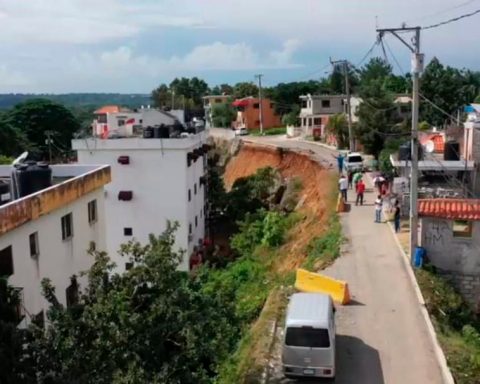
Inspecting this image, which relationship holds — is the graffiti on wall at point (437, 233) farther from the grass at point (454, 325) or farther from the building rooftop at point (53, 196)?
the building rooftop at point (53, 196)

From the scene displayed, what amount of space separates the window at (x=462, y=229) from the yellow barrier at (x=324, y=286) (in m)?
5.38

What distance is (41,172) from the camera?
18.1 m

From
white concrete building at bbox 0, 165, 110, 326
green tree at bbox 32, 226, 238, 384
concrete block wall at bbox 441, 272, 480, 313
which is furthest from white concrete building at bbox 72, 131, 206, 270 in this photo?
green tree at bbox 32, 226, 238, 384

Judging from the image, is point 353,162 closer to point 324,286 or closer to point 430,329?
point 324,286

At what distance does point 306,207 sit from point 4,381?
29.7 meters

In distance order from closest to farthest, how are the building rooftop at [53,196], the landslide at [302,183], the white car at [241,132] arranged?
the building rooftop at [53,196], the landslide at [302,183], the white car at [241,132]

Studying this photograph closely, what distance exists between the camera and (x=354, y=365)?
50.6 ft

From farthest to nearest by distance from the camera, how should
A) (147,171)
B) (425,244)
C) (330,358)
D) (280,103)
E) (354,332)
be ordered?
(280,103) < (147,171) < (425,244) < (354,332) < (330,358)

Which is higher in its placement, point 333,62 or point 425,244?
point 333,62

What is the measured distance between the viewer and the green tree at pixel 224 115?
101625 millimetres

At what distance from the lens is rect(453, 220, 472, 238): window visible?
22453mm

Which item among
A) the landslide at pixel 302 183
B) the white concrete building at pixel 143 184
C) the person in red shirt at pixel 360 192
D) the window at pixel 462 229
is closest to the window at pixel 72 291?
the landslide at pixel 302 183

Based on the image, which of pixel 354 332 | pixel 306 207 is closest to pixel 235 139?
pixel 306 207

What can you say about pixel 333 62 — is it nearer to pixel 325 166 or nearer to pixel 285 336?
pixel 325 166
